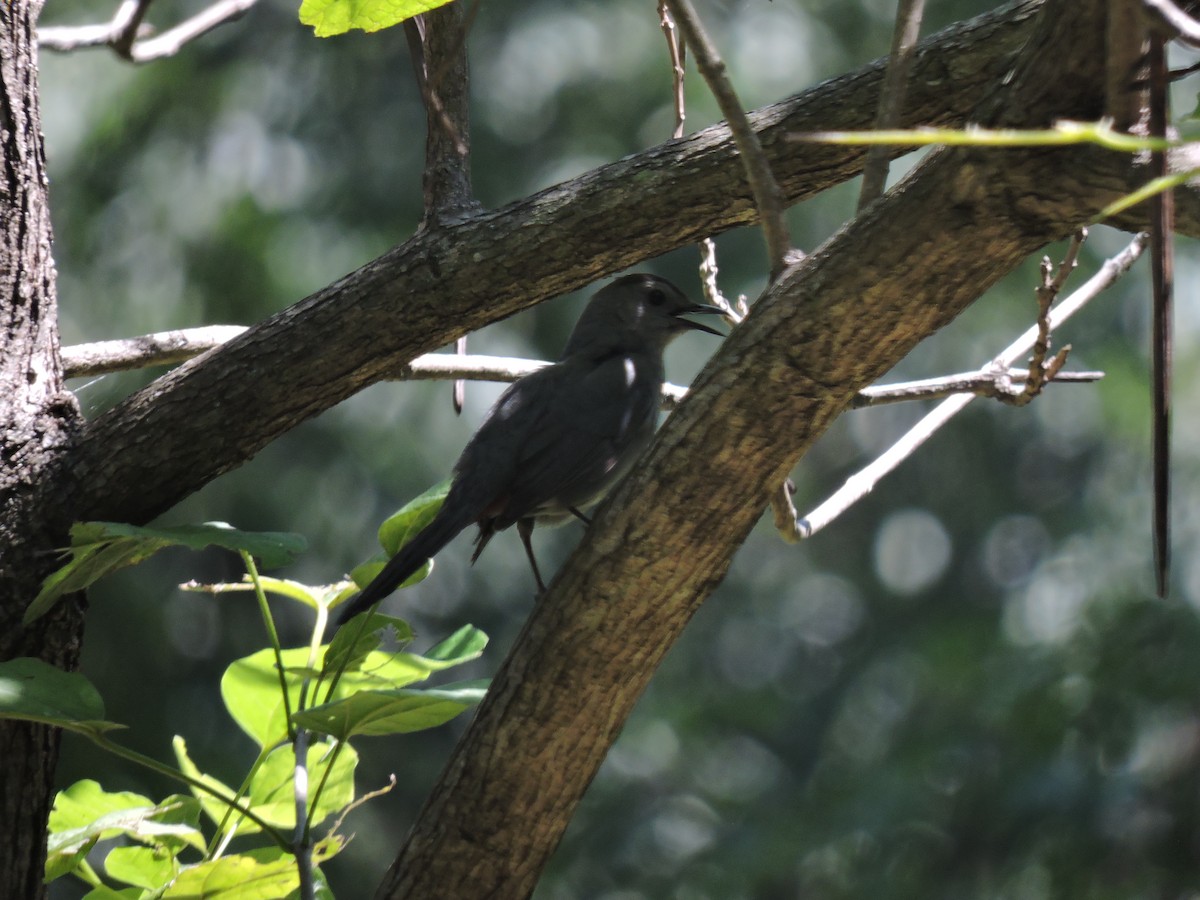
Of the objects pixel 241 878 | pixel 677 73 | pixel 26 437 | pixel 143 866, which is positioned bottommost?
pixel 143 866

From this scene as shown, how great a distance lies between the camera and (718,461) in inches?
83.4

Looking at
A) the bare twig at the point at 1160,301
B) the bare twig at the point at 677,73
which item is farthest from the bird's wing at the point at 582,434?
the bare twig at the point at 1160,301

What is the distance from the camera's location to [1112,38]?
1214 millimetres

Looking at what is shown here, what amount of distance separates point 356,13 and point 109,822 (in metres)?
1.38

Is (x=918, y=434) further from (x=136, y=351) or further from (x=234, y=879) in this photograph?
(x=136, y=351)

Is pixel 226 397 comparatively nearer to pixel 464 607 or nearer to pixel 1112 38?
pixel 1112 38

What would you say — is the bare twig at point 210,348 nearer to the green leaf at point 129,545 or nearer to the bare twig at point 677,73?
the bare twig at point 677,73

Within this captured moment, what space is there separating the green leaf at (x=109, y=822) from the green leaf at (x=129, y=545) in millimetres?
380

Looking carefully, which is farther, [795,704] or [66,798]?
[795,704]

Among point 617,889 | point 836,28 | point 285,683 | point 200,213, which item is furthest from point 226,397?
point 836,28

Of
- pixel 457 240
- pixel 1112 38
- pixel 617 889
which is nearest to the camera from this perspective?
pixel 1112 38

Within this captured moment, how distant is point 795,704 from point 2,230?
7.82 m

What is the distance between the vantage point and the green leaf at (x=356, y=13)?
1463 millimetres

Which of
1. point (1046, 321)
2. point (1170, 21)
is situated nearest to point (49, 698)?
point (1170, 21)
